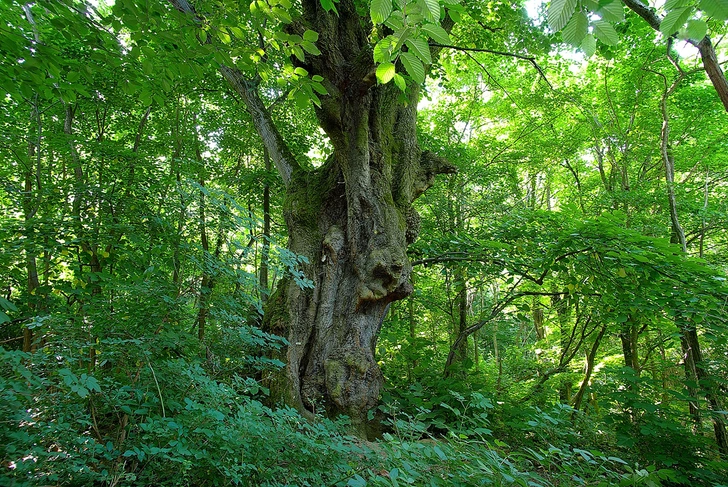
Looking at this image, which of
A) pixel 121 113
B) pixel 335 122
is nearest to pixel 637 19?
pixel 335 122

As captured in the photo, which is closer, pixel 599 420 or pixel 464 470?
pixel 464 470

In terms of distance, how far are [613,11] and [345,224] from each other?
308 cm

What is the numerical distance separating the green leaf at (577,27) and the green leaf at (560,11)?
0.08 m

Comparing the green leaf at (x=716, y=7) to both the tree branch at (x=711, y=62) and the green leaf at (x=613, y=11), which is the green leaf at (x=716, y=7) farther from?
the tree branch at (x=711, y=62)

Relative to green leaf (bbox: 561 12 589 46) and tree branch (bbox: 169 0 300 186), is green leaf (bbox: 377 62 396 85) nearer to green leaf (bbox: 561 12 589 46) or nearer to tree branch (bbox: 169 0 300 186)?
green leaf (bbox: 561 12 589 46)

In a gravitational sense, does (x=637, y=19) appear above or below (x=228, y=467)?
above

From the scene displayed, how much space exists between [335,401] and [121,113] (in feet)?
18.0

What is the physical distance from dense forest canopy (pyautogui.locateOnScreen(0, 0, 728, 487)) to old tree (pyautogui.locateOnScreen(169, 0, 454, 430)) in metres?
0.03

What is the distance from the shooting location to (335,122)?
376 centimetres

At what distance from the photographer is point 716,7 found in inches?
35.4

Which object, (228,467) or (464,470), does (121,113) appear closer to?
(228,467)

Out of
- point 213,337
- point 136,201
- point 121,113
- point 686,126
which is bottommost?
point 213,337

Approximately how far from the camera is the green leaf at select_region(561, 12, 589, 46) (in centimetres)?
106

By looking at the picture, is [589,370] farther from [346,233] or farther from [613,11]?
[613,11]
